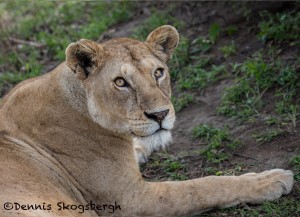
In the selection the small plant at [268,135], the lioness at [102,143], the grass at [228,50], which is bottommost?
the grass at [228,50]

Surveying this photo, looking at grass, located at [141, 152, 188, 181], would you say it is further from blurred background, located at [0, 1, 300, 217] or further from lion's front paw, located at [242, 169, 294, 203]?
lion's front paw, located at [242, 169, 294, 203]

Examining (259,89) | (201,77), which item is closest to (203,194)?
(259,89)

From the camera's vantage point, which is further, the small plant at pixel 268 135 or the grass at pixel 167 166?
the small plant at pixel 268 135

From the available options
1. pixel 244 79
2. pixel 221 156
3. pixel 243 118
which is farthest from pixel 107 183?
pixel 244 79

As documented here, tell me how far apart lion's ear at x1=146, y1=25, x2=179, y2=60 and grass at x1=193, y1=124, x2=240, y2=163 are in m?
1.20

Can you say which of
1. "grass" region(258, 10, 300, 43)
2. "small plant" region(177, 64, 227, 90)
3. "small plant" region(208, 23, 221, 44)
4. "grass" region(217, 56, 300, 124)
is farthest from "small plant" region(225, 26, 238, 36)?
"grass" region(217, 56, 300, 124)

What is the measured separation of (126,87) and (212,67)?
3.24 m

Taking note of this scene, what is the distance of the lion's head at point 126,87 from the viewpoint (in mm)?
5344

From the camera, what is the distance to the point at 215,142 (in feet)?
22.7

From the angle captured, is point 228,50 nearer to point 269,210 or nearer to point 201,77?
point 201,77

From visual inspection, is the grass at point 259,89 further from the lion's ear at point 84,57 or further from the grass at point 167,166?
the lion's ear at point 84,57

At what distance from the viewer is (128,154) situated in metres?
5.75

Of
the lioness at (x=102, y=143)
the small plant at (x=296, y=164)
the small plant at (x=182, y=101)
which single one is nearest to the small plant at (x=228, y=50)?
the small plant at (x=182, y=101)

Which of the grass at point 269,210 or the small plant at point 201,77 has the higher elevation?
the grass at point 269,210
